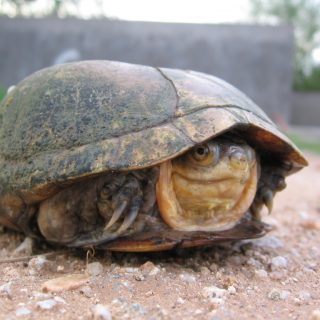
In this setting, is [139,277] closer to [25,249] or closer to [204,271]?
[204,271]

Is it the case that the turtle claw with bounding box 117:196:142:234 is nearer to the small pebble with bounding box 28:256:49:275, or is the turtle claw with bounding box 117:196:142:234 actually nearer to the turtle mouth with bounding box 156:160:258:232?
the turtle mouth with bounding box 156:160:258:232

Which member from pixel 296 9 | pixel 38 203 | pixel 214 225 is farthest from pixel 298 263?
pixel 296 9

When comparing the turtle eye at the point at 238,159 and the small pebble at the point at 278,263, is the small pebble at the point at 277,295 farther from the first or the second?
the turtle eye at the point at 238,159

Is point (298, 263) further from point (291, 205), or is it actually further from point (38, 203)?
point (291, 205)

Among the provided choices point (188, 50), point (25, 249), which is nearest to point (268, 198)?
point (25, 249)

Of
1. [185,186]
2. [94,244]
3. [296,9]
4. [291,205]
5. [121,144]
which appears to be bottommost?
[291,205]

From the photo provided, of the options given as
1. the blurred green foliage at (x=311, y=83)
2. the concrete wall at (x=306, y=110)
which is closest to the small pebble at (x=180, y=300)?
the concrete wall at (x=306, y=110)
